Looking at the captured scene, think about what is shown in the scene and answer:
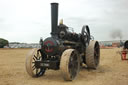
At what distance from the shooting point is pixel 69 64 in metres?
6.28

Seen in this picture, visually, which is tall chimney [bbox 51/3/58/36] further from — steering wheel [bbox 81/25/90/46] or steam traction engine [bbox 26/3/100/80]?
steering wheel [bbox 81/25/90/46]

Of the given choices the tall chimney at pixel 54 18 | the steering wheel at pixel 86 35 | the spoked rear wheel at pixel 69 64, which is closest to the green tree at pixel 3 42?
the steering wheel at pixel 86 35

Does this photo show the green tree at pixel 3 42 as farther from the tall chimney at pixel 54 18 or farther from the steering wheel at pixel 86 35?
the tall chimney at pixel 54 18

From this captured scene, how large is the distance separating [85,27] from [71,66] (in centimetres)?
271

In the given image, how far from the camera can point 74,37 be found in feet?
26.5

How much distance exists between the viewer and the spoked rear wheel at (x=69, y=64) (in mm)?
5918

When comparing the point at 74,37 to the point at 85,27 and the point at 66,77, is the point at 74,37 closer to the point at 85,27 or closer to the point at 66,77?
the point at 85,27

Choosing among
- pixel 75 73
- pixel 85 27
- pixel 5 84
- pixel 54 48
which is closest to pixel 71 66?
pixel 75 73

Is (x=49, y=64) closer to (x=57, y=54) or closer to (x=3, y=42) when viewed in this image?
(x=57, y=54)

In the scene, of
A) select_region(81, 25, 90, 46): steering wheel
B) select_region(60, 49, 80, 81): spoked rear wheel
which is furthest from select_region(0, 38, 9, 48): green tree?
select_region(60, 49, 80, 81): spoked rear wheel

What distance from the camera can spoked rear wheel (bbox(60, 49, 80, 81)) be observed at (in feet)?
19.4

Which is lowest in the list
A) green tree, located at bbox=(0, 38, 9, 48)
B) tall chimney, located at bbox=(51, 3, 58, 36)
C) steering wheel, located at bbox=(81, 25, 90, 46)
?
green tree, located at bbox=(0, 38, 9, 48)

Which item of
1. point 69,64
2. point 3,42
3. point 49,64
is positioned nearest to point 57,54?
point 49,64

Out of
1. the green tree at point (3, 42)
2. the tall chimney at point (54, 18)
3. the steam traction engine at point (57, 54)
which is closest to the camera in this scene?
the steam traction engine at point (57, 54)
